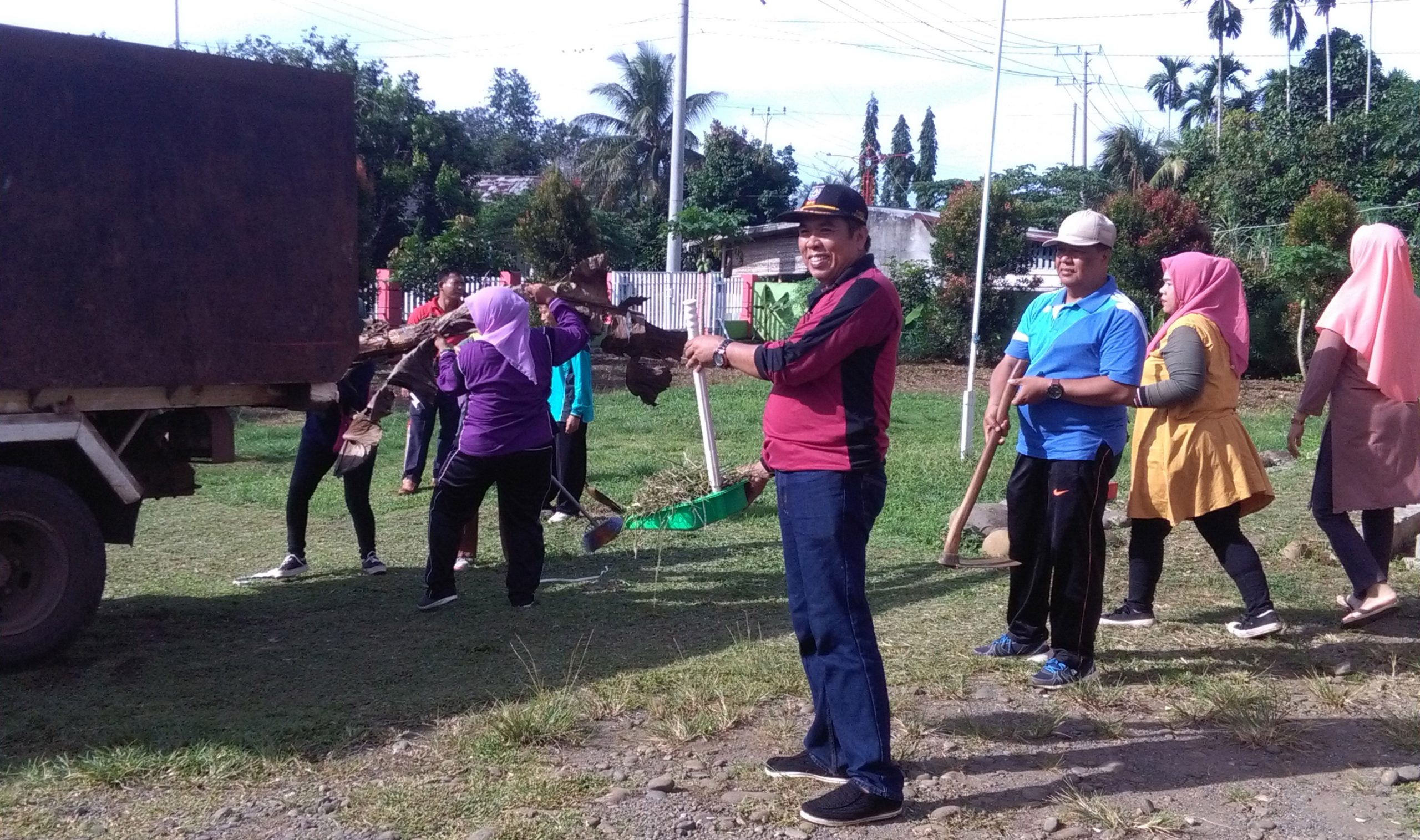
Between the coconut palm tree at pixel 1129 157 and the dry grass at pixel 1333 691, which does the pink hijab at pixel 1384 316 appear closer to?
the dry grass at pixel 1333 691

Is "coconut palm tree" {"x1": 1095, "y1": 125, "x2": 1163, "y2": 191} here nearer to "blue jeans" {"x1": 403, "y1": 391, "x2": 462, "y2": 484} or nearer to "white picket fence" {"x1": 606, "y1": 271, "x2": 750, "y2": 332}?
"white picket fence" {"x1": 606, "y1": 271, "x2": 750, "y2": 332}

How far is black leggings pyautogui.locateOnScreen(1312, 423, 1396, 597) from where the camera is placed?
18.4 ft

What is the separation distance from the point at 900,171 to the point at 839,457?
74530 mm

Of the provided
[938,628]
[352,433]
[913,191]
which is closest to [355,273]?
[352,433]

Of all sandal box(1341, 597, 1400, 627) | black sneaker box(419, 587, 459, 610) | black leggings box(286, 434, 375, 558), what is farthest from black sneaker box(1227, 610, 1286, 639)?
black leggings box(286, 434, 375, 558)

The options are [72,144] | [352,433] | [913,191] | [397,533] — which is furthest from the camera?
[913,191]

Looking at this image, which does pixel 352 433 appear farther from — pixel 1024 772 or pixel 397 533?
pixel 1024 772

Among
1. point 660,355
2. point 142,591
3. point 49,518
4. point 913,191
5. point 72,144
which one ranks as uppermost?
point 913,191

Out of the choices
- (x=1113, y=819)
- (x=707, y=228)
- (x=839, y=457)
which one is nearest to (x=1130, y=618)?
(x=1113, y=819)

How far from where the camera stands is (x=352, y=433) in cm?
664

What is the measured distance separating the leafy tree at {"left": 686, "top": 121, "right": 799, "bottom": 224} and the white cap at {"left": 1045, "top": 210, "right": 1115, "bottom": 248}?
121 ft

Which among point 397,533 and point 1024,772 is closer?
point 1024,772

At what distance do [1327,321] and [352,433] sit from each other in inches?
193

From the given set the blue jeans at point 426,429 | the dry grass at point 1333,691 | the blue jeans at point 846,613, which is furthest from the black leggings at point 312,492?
the dry grass at point 1333,691
